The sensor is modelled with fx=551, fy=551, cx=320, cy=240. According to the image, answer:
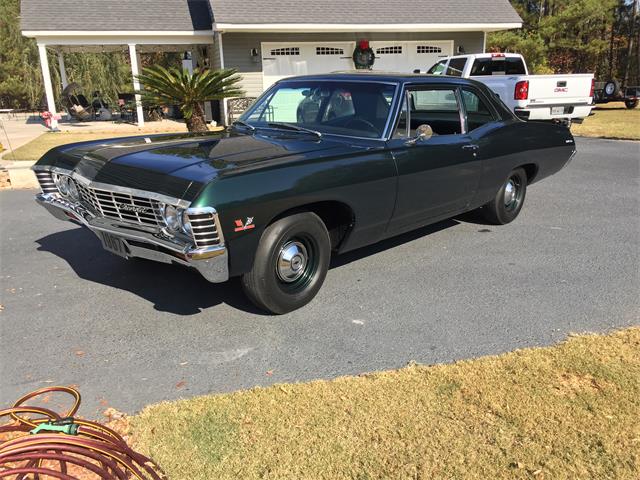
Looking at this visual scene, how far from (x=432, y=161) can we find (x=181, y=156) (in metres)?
2.09

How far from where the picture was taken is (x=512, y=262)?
5.10 metres

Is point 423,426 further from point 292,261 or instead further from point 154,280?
point 154,280

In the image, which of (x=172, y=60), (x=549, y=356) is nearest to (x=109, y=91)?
(x=172, y=60)

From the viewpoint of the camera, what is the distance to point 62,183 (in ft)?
14.3

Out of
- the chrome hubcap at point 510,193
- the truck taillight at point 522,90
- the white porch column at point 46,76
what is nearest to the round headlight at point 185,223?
the chrome hubcap at point 510,193

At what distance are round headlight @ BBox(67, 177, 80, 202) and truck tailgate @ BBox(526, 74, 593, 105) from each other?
9756mm

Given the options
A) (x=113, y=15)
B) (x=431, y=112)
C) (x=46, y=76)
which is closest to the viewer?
(x=431, y=112)

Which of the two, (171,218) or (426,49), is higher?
(426,49)

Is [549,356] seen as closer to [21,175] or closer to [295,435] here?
[295,435]

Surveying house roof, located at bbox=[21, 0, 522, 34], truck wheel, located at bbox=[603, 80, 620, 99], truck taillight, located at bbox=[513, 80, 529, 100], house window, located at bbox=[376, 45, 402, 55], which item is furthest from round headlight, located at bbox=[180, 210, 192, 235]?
truck wheel, located at bbox=[603, 80, 620, 99]

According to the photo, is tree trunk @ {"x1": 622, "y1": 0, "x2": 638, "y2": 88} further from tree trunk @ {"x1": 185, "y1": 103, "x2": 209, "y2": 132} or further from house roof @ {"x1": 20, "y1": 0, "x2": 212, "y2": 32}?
tree trunk @ {"x1": 185, "y1": 103, "x2": 209, "y2": 132}

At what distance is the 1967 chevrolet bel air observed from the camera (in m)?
3.37

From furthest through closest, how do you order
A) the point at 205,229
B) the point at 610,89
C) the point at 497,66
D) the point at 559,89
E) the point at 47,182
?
the point at 610,89
the point at 497,66
the point at 559,89
the point at 47,182
the point at 205,229

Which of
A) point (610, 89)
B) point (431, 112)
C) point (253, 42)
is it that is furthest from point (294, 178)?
point (610, 89)
